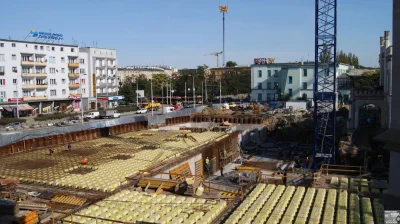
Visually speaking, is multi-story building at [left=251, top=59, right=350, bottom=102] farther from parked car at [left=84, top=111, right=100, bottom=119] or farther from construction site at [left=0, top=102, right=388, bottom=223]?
construction site at [left=0, top=102, right=388, bottom=223]

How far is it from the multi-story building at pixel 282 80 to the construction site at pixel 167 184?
33319mm

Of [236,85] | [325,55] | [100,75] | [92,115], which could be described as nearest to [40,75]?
[92,115]

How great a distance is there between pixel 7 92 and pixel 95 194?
46.4 metres

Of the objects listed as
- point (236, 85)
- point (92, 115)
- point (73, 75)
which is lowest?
point (92, 115)

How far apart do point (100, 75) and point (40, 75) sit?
14.9m

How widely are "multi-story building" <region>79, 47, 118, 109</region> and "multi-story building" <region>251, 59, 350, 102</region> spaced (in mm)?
27559

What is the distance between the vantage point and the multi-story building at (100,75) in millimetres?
70312

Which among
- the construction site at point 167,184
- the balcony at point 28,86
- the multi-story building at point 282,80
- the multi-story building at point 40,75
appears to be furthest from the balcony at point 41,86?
the multi-story building at point 282,80

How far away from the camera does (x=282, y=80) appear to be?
67.9m

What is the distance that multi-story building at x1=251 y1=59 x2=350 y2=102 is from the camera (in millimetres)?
65562

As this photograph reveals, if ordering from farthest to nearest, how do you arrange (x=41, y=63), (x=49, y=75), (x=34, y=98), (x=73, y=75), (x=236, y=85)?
(x=236, y=85)
(x=73, y=75)
(x=49, y=75)
(x=41, y=63)
(x=34, y=98)

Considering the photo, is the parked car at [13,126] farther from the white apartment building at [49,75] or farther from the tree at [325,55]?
the tree at [325,55]

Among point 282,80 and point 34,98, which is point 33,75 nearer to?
point 34,98

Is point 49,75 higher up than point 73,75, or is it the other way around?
point 73,75
